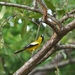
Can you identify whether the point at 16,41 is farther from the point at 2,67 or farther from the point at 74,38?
the point at 74,38

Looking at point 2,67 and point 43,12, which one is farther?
point 2,67

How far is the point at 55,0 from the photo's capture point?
1.87m

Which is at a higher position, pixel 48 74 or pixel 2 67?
pixel 2 67

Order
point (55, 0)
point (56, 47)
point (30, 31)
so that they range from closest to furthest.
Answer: point (56, 47), point (55, 0), point (30, 31)

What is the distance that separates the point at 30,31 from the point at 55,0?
447 mm

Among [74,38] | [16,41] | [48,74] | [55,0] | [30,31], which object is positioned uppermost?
[55,0]

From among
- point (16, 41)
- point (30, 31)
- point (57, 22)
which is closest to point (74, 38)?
point (16, 41)

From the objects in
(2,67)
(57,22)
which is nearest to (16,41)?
(2,67)

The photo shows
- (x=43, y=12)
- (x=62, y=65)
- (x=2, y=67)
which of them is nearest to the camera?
(x=43, y=12)

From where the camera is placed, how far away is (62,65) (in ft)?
10.8

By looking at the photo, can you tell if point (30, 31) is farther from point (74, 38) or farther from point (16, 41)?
point (74, 38)

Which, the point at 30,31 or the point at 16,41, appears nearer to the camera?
the point at 30,31

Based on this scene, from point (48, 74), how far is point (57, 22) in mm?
2250

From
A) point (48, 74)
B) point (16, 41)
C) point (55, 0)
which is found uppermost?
point (55, 0)
